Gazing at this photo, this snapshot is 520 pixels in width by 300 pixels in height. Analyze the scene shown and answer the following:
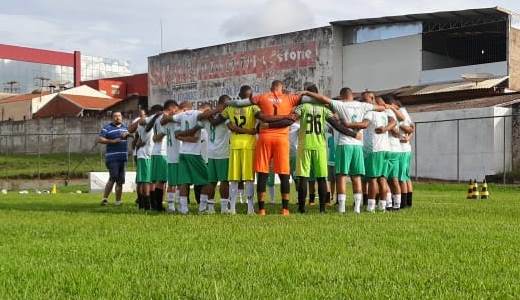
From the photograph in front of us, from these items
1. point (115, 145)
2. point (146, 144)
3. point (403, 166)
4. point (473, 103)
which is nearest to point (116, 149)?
point (115, 145)

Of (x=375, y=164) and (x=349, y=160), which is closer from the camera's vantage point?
(x=349, y=160)

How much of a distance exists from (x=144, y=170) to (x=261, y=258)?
807 cm

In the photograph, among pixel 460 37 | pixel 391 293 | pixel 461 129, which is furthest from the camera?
pixel 460 37

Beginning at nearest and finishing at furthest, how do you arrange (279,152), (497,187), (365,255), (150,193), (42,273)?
(42,273) < (365,255) < (279,152) < (150,193) < (497,187)

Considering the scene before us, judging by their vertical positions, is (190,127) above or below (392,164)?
above

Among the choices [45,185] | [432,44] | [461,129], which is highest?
[432,44]

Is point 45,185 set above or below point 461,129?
below

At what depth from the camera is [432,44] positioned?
146ft

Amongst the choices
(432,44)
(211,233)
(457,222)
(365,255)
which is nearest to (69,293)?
(365,255)

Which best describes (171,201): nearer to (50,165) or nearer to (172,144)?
(172,144)

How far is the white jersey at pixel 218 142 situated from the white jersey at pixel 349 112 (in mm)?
1926

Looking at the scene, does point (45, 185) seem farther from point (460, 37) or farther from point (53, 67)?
point (53, 67)

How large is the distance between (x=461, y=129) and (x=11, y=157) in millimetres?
28799

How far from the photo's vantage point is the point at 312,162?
11.7 meters
